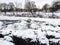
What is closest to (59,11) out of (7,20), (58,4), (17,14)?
(58,4)

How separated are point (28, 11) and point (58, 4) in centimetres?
32

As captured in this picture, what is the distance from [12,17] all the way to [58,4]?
1.65ft

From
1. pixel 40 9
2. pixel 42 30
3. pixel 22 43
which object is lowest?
pixel 22 43

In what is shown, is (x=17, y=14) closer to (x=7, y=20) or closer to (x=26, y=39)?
(x=7, y=20)

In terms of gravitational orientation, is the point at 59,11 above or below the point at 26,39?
above

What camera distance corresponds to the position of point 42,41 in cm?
133

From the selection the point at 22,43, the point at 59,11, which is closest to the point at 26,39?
the point at 22,43

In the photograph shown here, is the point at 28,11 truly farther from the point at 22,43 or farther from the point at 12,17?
the point at 22,43

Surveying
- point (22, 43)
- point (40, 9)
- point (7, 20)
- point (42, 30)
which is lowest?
point (22, 43)

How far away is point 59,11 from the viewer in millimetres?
1397

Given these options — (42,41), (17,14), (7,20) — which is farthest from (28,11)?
(42,41)

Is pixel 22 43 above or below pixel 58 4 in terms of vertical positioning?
below

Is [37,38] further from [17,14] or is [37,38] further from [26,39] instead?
[17,14]

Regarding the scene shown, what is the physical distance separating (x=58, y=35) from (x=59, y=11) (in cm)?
26
